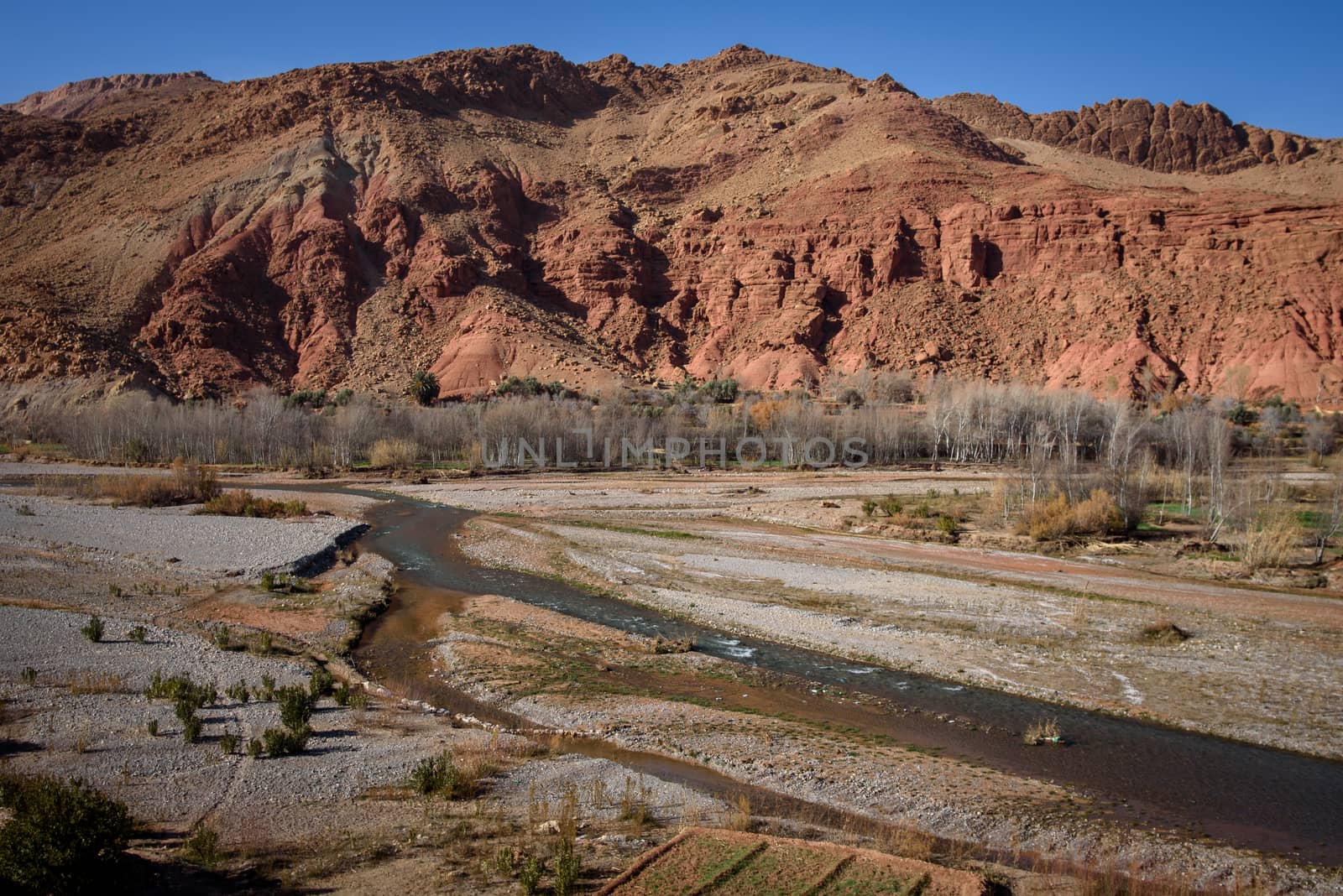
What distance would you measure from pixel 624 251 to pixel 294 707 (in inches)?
3537

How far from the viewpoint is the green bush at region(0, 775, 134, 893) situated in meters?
6.18

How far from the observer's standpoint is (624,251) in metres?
96.4

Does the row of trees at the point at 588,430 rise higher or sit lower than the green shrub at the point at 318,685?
higher

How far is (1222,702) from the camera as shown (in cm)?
1355

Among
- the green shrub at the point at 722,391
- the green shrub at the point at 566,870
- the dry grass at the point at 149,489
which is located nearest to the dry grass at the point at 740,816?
the green shrub at the point at 566,870

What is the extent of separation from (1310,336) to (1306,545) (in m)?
56.5

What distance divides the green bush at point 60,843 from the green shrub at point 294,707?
3.27 m

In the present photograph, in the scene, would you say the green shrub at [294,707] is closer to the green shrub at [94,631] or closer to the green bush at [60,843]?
the green bush at [60,843]

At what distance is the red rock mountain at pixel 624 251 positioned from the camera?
241 ft

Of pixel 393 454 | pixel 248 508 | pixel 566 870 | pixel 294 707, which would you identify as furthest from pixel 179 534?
pixel 393 454

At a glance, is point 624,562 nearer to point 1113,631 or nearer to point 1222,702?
point 1113,631

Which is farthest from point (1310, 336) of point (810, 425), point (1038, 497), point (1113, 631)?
point (1113, 631)

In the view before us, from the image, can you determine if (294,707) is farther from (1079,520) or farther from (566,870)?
(1079,520)

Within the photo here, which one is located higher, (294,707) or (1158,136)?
(1158,136)
